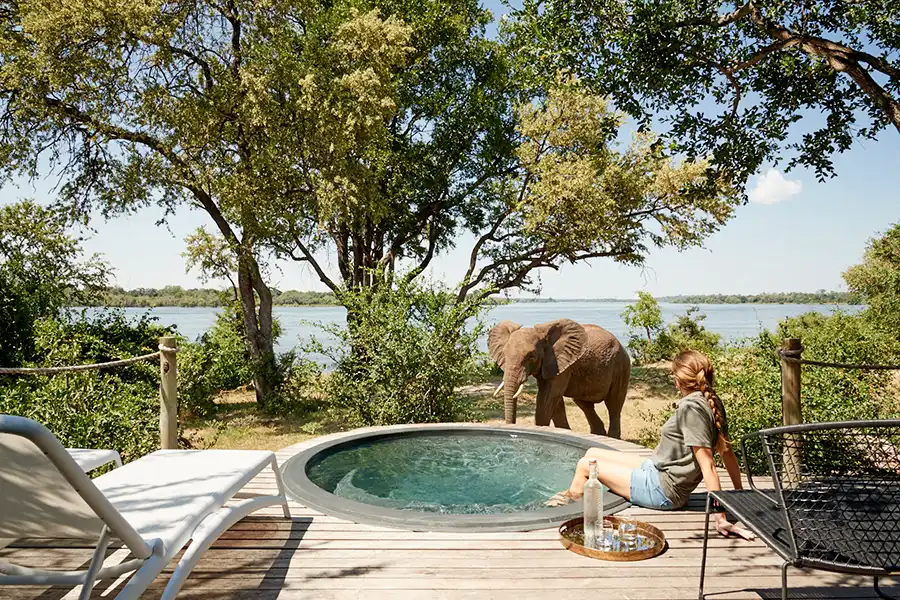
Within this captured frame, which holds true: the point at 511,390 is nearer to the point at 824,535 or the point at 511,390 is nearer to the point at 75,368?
the point at 75,368

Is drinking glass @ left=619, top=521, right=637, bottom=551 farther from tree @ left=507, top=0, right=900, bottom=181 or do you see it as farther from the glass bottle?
tree @ left=507, top=0, right=900, bottom=181

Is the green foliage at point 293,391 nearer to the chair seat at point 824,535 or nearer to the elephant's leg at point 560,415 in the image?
the elephant's leg at point 560,415

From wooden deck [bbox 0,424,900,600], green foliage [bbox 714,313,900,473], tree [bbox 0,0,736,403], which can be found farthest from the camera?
tree [bbox 0,0,736,403]

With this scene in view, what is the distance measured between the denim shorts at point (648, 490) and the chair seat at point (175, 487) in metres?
2.26

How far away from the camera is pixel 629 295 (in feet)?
59.3

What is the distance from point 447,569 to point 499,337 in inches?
220

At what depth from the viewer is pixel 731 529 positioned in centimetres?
322

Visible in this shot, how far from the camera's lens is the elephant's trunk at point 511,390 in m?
7.38

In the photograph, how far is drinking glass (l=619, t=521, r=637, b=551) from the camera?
312cm

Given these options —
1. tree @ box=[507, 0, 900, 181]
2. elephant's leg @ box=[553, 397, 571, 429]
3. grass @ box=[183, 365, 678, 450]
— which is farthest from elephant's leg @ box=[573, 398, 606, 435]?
tree @ box=[507, 0, 900, 181]

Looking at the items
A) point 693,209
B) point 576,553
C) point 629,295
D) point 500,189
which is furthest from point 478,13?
point 576,553

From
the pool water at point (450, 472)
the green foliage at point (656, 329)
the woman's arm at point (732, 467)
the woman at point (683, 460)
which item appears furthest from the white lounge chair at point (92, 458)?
the green foliage at point (656, 329)

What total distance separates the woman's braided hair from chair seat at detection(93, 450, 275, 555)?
2.47 metres

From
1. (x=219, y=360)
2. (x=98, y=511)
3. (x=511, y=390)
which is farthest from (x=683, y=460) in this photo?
(x=219, y=360)
